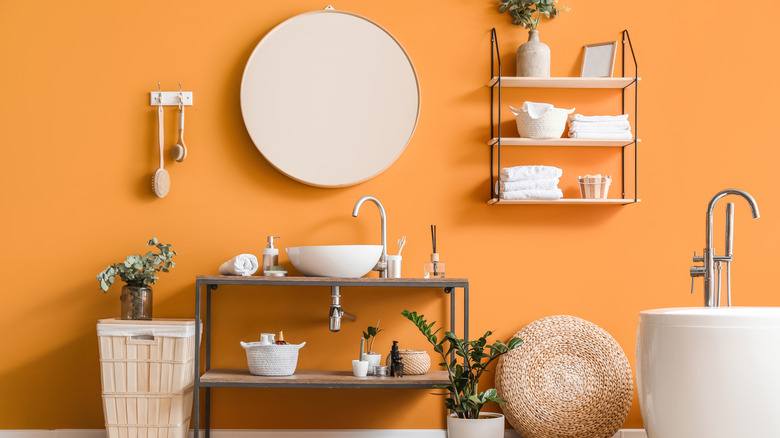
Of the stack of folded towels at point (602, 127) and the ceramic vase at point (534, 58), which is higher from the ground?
the ceramic vase at point (534, 58)

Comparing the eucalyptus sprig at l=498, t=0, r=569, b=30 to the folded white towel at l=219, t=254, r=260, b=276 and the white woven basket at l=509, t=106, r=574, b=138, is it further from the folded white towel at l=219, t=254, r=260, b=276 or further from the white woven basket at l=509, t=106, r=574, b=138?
the folded white towel at l=219, t=254, r=260, b=276

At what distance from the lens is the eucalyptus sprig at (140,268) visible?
8.79ft

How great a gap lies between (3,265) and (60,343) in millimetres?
412

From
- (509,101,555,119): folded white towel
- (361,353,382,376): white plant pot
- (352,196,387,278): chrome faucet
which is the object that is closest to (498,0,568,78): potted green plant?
(509,101,555,119): folded white towel

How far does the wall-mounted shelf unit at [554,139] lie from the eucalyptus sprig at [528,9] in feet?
0.36

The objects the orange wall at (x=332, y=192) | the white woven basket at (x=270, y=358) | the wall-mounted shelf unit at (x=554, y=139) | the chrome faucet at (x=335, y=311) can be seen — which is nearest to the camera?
the white woven basket at (x=270, y=358)

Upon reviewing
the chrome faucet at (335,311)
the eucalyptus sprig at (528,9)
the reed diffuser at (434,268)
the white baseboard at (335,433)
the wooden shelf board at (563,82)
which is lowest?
the white baseboard at (335,433)

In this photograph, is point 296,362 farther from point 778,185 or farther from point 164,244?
point 778,185

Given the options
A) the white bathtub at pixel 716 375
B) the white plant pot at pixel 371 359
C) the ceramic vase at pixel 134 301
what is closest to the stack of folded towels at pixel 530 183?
the white bathtub at pixel 716 375

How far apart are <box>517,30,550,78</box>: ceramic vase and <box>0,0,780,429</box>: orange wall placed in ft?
0.39

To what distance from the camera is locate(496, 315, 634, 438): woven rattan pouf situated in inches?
107

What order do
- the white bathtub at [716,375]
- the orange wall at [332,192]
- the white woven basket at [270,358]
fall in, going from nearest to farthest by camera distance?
the white bathtub at [716,375], the white woven basket at [270,358], the orange wall at [332,192]

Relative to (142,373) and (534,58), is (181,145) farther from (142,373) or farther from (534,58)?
(534,58)

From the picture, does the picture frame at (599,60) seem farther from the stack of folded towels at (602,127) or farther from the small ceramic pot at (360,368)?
the small ceramic pot at (360,368)
